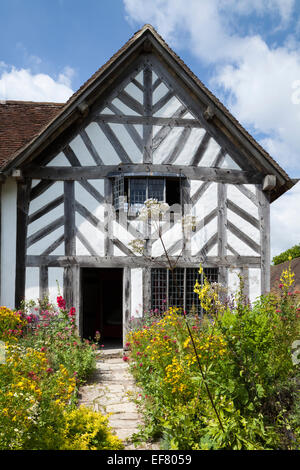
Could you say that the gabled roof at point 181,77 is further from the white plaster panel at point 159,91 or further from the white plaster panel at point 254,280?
the white plaster panel at point 254,280

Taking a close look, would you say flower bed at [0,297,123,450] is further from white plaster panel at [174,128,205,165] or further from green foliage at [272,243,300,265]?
green foliage at [272,243,300,265]

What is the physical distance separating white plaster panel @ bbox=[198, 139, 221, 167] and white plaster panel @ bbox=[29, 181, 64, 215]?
11.9ft

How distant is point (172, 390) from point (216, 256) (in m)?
5.51

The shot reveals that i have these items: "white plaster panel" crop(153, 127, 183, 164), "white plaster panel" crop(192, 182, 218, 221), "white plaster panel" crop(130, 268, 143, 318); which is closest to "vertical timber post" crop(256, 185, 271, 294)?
"white plaster panel" crop(192, 182, 218, 221)

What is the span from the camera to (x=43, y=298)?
823 centimetres

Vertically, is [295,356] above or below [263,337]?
below

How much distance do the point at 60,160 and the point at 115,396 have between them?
5.71 meters

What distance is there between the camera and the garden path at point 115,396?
418 cm

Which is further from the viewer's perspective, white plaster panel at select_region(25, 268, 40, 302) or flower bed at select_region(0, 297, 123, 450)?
white plaster panel at select_region(25, 268, 40, 302)

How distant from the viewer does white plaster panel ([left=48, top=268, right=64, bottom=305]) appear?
832 centimetres

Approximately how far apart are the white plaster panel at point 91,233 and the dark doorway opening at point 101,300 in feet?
11.7

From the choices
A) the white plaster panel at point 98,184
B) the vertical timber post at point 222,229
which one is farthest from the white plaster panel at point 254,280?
the white plaster panel at point 98,184
